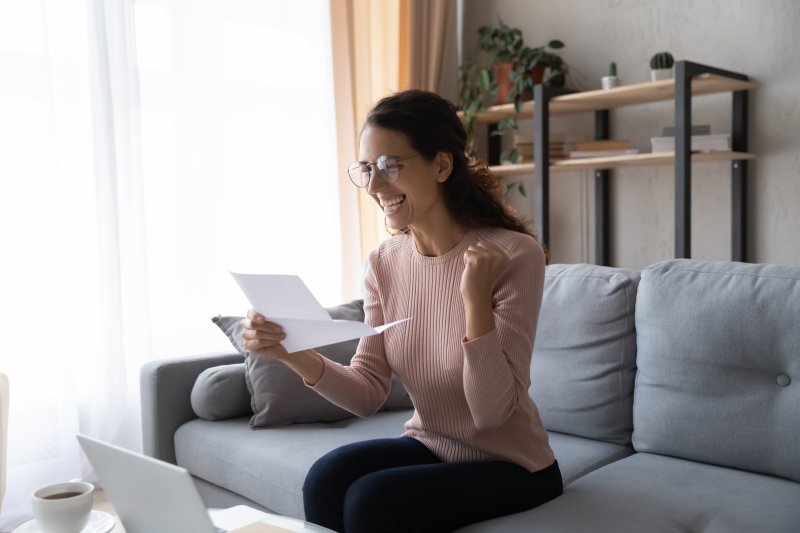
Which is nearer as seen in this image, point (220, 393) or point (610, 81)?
point (220, 393)

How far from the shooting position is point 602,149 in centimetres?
318

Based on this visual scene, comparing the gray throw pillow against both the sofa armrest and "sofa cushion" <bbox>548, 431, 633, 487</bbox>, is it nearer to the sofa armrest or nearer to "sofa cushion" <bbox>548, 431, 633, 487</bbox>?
the sofa armrest

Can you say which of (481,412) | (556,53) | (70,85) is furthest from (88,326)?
(556,53)

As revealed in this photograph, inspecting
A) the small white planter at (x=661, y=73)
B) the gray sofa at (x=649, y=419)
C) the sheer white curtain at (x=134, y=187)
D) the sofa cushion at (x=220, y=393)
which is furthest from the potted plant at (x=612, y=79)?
the sofa cushion at (x=220, y=393)

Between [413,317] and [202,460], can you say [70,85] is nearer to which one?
[202,460]

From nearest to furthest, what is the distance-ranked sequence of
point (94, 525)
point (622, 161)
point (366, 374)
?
point (94, 525), point (366, 374), point (622, 161)

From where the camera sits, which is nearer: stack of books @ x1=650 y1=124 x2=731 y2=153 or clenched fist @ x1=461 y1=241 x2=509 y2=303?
clenched fist @ x1=461 y1=241 x2=509 y2=303

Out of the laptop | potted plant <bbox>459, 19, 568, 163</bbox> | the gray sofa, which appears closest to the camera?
the laptop

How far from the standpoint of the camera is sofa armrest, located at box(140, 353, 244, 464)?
2.20 meters

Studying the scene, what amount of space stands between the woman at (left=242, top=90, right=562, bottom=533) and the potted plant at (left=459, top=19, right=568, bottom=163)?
1840mm

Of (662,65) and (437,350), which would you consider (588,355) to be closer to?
(437,350)

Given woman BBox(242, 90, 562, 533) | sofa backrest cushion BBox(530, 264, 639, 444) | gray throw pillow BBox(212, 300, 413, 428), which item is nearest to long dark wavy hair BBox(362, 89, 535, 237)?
woman BBox(242, 90, 562, 533)

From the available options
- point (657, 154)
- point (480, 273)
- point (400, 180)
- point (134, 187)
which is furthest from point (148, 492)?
point (657, 154)

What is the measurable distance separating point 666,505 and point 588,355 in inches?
20.6
